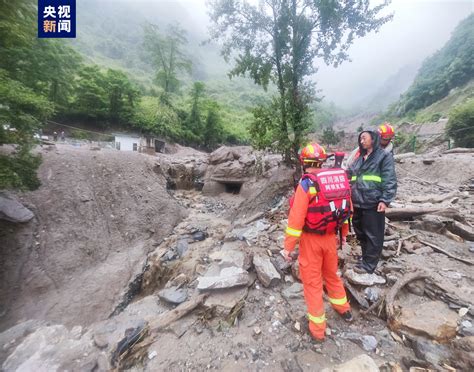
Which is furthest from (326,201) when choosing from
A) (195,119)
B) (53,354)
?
(195,119)

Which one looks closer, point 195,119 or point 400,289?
point 400,289

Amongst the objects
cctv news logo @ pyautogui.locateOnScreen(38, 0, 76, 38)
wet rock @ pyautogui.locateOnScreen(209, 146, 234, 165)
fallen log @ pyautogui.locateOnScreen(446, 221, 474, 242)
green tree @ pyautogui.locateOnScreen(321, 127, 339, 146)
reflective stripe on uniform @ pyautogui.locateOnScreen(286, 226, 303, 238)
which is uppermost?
green tree @ pyautogui.locateOnScreen(321, 127, 339, 146)

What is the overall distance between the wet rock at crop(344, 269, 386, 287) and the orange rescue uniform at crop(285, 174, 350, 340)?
1.93 ft

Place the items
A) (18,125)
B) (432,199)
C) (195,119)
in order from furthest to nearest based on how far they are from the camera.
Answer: (195,119), (432,199), (18,125)

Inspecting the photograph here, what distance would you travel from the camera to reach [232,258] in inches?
165

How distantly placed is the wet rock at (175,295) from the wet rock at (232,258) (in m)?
0.84

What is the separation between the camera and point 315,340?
8.11 feet

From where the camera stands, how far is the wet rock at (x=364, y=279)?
2.93 meters

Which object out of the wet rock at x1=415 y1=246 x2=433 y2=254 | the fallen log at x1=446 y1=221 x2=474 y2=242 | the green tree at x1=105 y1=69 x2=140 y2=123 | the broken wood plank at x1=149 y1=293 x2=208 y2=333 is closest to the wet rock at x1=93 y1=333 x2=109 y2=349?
the broken wood plank at x1=149 y1=293 x2=208 y2=333

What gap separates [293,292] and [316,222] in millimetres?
1409

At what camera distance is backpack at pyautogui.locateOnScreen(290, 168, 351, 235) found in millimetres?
2340

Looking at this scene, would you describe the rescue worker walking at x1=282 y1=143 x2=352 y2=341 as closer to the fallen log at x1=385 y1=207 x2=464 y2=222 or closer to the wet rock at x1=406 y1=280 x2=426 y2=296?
the wet rock at x1=406 y1=280 x2=426 y2=296

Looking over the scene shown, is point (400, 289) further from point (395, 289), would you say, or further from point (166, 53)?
point (166, 53)

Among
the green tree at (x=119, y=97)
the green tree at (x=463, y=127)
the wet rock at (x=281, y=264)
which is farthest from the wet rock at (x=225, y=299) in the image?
the green tree at (x=119, y=97)
